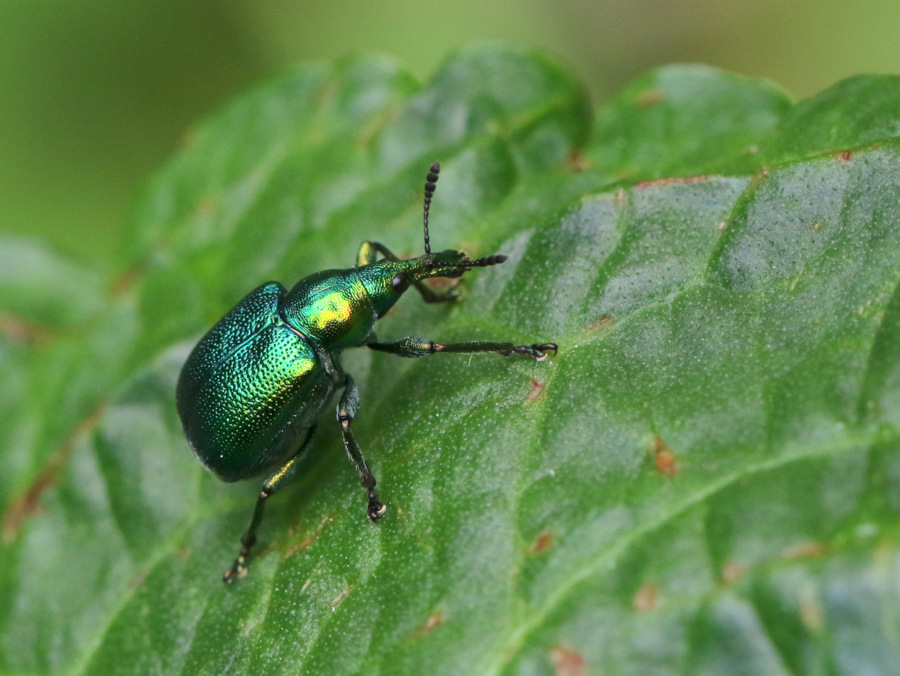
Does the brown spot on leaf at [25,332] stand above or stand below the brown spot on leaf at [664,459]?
above

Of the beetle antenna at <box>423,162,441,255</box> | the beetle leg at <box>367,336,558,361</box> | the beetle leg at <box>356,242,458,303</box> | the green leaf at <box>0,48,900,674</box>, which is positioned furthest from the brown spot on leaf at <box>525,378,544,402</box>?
the beetle antenna at <box>423,162,441,255</box>

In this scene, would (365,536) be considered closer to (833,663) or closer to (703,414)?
(703,414)

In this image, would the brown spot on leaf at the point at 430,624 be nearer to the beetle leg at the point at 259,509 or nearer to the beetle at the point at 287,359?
the beetle at the point at 287,359

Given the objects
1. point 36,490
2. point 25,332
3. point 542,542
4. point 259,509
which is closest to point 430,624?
point 542,542

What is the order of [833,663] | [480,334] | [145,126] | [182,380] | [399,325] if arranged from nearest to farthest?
1. [833,663]
2. [480,334]
3. [182,380]
4. [399,325]
5. [145,126]

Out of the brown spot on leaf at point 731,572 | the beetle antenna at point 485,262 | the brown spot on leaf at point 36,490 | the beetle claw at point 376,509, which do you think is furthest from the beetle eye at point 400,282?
the brown spot on leaf at point 731,572

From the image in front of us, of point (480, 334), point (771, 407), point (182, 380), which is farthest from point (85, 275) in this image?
point (771, 407)

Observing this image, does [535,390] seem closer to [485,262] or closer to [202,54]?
[485,262]
